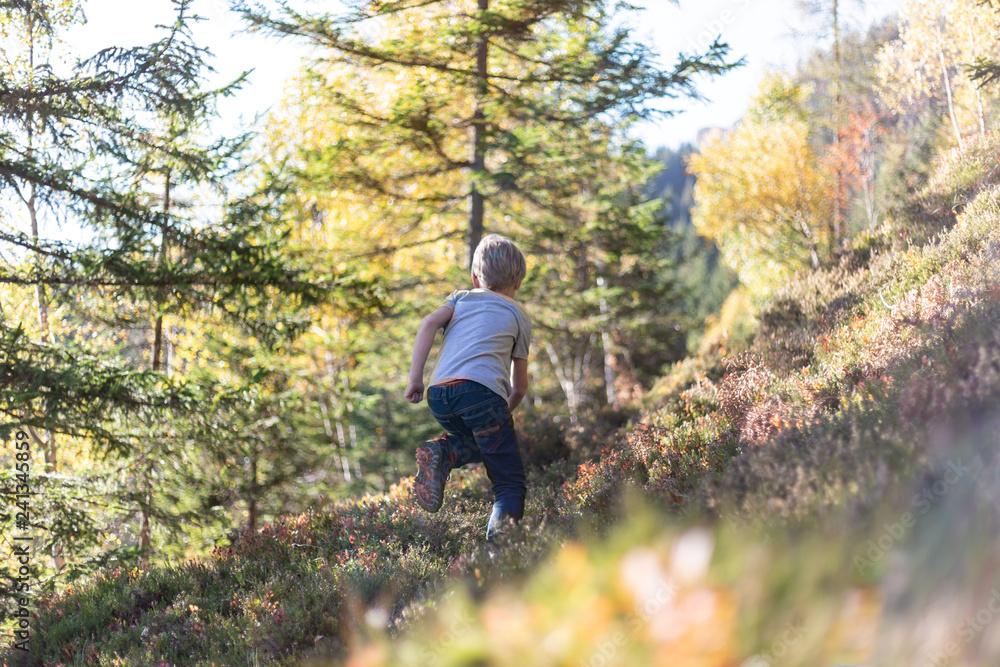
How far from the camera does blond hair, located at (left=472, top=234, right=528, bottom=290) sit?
193 inches

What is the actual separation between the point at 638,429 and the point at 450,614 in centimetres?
418

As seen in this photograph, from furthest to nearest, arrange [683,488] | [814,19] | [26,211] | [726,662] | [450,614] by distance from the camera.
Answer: [814,19] → [26,211] → [683,488] → [450,614] → [726,662]

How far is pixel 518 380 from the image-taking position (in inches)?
191

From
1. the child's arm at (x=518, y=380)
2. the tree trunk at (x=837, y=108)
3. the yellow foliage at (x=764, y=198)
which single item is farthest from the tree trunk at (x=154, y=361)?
the tree trunk at (x=837, y=108)

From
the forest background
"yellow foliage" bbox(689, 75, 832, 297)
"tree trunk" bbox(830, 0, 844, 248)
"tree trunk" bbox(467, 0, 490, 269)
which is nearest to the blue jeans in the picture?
the forest background

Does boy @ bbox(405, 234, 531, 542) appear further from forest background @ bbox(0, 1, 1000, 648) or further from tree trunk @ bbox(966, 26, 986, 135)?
tree trunk @ bbox(966, 26, 986, 135)

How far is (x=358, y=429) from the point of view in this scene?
1645cm

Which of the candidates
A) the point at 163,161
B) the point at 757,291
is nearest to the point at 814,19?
the point at 757,291

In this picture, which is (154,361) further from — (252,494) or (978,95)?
(978,95)

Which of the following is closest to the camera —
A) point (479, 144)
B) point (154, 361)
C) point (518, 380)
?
point (518, 380)

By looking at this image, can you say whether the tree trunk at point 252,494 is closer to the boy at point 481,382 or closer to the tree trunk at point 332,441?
the tree trunk at point 332,441

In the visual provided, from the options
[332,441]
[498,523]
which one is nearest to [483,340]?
[498,523]

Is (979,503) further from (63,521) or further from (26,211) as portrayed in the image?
(26,211)

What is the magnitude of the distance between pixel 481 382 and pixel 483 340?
1.05 ft
